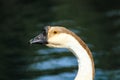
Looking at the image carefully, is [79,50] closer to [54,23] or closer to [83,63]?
[83,63]

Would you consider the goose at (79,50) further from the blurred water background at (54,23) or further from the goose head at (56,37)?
the blurred water background at (54,23)

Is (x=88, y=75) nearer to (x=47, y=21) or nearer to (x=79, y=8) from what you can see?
(x=47, y=21)

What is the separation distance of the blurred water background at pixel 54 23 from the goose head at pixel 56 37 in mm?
8305

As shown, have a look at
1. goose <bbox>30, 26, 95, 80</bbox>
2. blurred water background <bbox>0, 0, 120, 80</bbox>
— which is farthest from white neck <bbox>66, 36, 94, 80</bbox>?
blurred water background <bbox>0, 0, 120, 80</bbox>

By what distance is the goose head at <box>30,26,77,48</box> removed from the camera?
6.07 m

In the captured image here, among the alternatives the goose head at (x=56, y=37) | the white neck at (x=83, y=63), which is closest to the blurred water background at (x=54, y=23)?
the goose head at (x=56, y=37)

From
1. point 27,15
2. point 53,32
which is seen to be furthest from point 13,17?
point 53,32

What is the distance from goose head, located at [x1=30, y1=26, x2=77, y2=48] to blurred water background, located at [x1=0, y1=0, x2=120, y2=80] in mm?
8305

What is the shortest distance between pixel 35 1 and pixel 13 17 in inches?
124

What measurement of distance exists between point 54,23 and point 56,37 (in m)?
14.3

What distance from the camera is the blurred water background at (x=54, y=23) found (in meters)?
15.9

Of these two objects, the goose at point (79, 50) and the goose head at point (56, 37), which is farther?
the goose head at point (56, 37)

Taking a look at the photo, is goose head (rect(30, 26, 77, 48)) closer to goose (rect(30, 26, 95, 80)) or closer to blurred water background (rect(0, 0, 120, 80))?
goose (rect(30, 26, 95, 80))

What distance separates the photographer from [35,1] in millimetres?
26719
